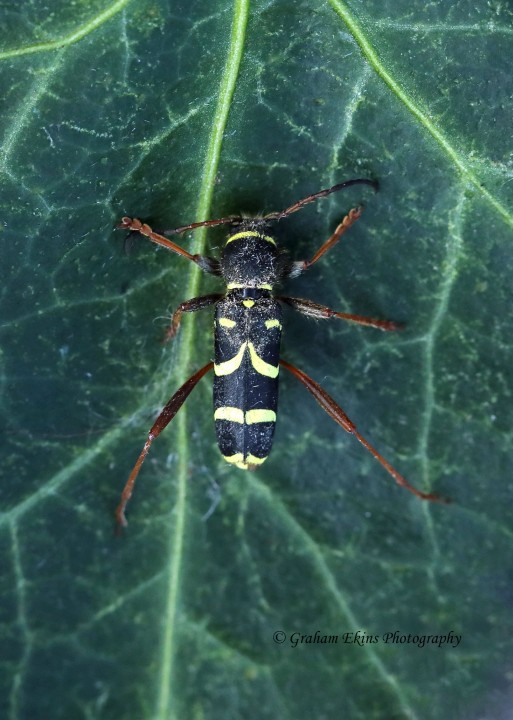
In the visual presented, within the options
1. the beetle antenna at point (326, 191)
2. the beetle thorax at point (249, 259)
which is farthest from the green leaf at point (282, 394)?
the beetle thorax at point (249, 259)

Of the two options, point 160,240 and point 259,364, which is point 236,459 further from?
point 160,240

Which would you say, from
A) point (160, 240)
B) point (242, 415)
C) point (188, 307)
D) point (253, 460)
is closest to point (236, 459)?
point (253, 460)

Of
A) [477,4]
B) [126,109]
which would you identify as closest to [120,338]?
[126,109]

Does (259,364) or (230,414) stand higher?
(259,364)

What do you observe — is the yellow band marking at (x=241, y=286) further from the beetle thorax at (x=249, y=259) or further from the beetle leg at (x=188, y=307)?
the beetle leg at (x=188, y=307)

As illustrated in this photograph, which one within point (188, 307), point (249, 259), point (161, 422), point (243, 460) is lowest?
point (243, 460)

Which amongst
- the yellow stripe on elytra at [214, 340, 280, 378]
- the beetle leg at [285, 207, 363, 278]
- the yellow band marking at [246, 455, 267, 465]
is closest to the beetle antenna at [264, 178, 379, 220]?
the beetle leg at [285, 207, 363, 278]
